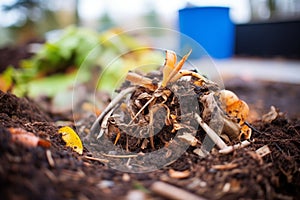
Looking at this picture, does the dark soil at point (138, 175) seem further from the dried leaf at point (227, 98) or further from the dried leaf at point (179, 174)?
the dried leaf at point (227, 98)

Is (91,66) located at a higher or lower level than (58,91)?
higher

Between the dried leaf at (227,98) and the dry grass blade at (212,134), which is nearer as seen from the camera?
the dry grass blade at (212,134)

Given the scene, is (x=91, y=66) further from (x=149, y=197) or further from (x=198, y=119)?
(x=149, y=197)

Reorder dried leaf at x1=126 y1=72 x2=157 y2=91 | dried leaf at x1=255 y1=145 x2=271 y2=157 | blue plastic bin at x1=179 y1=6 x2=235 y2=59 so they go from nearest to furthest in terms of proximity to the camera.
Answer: dried leaf at x1=255 y1=145 x2=271 y2=157 < dried leaf at x1=126 y1=72 x2=157 y2=91 < blue plastic bin at x1=179 y1=6 x2=235 y2=59

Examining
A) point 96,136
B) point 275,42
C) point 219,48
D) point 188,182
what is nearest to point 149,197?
point 188,182

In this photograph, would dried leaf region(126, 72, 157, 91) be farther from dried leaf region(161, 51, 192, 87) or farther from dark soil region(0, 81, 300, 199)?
dark soil region(0, 81, 300, 199)

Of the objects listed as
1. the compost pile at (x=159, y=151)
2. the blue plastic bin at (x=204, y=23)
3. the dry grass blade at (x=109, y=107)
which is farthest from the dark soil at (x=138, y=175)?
the blue plastic bin at (x=204, y=23)

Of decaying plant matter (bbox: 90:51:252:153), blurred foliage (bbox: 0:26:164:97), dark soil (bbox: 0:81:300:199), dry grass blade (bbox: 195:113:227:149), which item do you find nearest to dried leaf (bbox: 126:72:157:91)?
decaying plant matter (bbox: 90:51:252:153)
